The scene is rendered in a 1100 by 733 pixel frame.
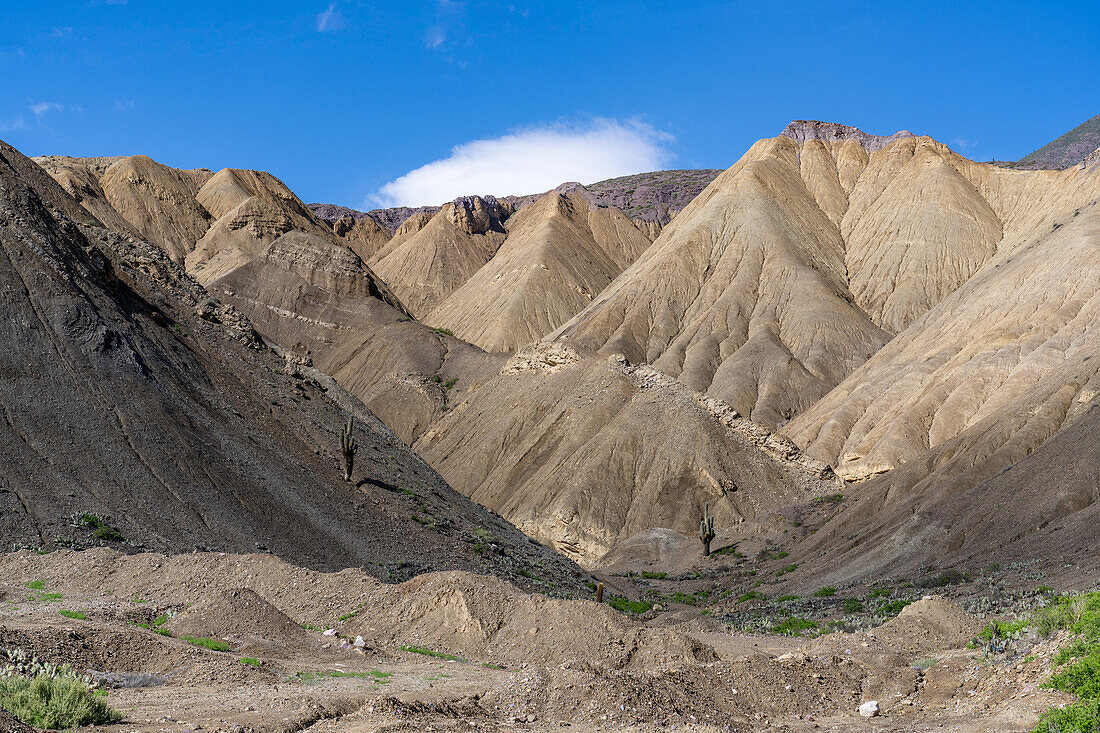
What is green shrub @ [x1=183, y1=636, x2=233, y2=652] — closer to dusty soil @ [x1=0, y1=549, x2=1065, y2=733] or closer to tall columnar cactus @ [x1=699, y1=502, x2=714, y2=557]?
dusty soil @ [x1=0, y1=549, x2=1065, y2=733]

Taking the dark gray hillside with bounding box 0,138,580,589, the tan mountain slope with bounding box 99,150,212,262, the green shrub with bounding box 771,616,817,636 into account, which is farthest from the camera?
the tan mountain slope with bounding box 99,150,212,262

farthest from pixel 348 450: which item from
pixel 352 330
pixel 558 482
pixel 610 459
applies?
pixel 352 330

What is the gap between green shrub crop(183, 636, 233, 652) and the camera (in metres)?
16.0

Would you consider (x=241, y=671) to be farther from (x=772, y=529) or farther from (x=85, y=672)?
(x=772, y=529)

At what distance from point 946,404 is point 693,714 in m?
48.1

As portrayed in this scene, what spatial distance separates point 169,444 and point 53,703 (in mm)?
19436

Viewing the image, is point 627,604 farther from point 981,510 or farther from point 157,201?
point 157,201

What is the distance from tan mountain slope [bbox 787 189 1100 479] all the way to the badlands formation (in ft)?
0.89

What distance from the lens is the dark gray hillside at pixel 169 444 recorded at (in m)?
26.5

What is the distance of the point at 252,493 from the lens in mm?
29797

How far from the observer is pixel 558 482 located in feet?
183

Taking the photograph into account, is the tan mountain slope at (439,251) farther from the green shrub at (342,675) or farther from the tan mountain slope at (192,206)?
the green shrub at (342,675)

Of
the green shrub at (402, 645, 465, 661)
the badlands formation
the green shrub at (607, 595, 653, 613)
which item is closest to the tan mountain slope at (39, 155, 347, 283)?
the badlands formation

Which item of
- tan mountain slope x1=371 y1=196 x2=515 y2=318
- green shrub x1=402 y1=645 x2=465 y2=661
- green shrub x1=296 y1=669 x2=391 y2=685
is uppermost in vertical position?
tan mountain slope x1=371 y1=196 x2=515 y2=318
